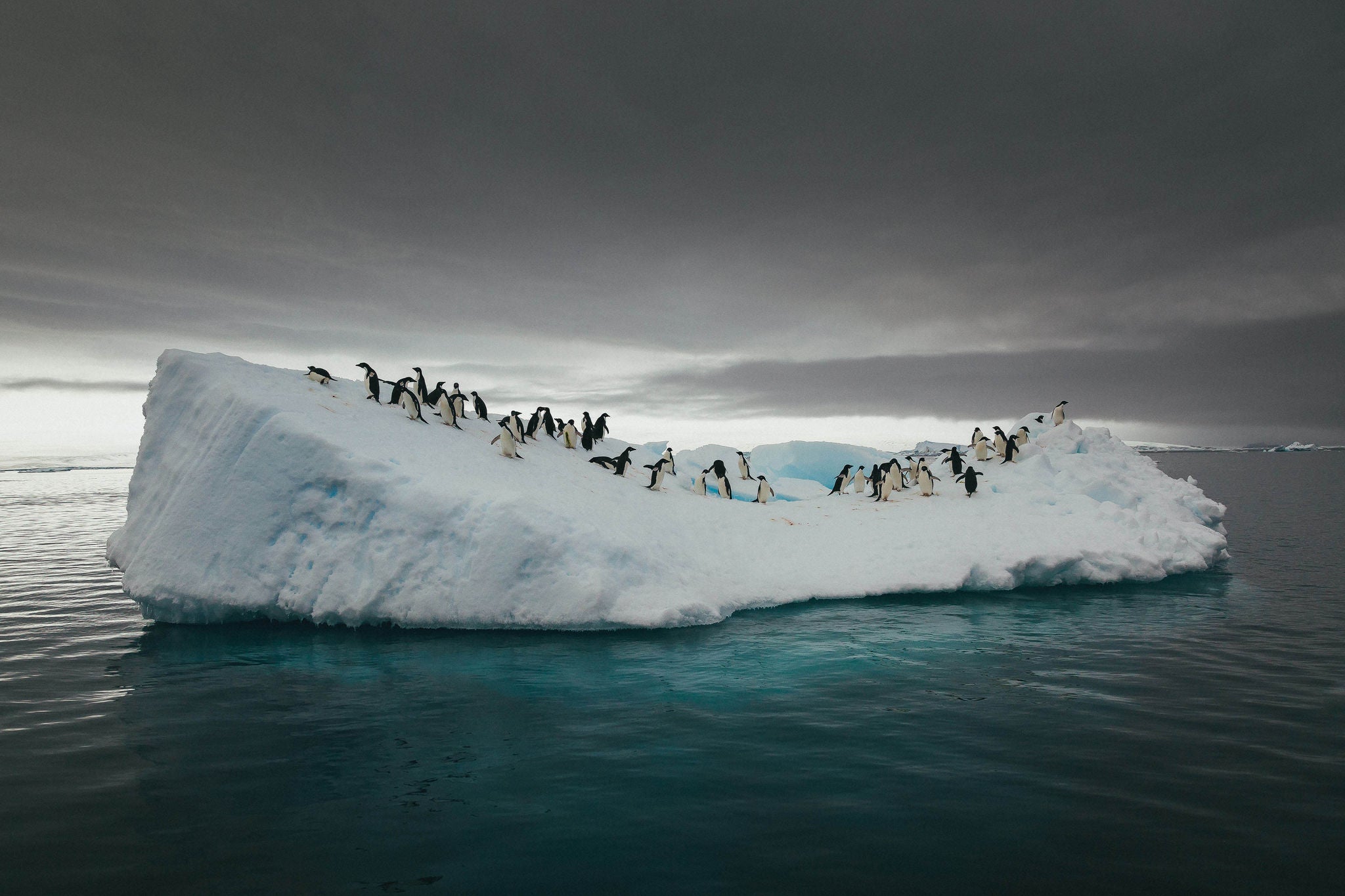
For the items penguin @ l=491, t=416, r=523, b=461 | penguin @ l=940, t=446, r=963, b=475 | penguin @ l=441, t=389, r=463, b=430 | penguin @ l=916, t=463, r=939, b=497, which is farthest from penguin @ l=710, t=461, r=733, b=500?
penguin @ l=441, t=389, r=463, b=430

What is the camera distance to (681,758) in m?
6.30

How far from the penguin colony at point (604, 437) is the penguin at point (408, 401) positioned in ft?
0.05

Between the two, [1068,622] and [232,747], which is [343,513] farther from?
[1068,622]

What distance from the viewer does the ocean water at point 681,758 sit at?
454 cm

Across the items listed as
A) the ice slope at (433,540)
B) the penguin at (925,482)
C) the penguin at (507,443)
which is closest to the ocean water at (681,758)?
the ice slope at (433,540)

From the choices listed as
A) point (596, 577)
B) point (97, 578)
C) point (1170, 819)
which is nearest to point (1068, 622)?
point (1170, 819)

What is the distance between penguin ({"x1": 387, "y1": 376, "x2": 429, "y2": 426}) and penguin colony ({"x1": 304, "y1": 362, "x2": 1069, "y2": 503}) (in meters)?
0.02

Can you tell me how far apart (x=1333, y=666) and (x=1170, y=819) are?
6.65 meters

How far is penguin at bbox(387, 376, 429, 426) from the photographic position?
614 inches

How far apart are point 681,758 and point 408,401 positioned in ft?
39.8

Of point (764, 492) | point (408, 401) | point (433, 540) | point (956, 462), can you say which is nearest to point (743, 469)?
point (764, 492)

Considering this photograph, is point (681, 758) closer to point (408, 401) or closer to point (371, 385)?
point (408, 401)

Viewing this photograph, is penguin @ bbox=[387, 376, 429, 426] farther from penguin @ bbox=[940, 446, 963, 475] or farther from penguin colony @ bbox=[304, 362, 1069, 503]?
penguin @ bbox=[940, 446, 963, 475]

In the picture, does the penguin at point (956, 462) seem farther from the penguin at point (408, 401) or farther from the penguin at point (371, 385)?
the penguin at point (371, 385)
